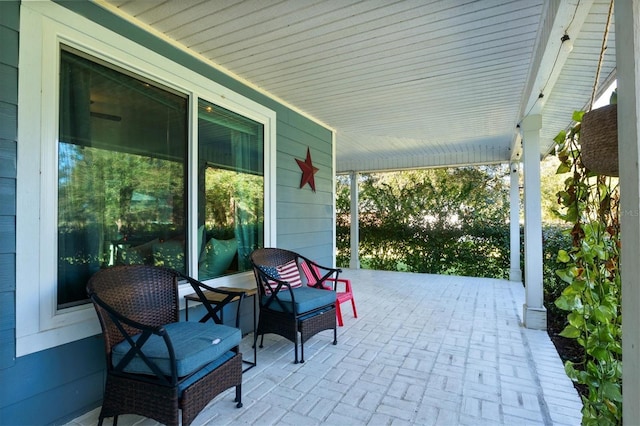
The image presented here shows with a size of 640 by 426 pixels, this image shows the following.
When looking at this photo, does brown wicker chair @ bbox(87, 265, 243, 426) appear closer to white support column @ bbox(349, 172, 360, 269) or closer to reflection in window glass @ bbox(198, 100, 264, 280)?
reflection in window glass @ bbox(198, 100, 264, 280)

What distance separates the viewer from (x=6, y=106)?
1701 mm

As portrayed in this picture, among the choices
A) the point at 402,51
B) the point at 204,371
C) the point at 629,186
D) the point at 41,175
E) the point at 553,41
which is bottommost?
the point at 204,371

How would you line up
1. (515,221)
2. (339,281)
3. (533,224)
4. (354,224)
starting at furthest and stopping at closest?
(354,224) < (515,221) < (339,281) < (533,224)

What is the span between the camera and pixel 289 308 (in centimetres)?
281

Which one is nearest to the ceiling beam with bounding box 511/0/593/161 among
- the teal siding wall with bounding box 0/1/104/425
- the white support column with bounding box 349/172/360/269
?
the teal siding wall with bounding box 0/1/104/425

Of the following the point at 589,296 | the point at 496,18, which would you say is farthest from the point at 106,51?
the point at 589,296

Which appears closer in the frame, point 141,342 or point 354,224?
point 141,342

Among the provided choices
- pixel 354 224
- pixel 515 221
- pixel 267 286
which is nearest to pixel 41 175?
pixel 267 286

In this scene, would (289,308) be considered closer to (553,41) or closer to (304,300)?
(304,300)

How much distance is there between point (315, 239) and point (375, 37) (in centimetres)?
285

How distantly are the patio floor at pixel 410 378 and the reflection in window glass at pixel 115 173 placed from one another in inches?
39.1

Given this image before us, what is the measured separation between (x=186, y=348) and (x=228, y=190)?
178cm

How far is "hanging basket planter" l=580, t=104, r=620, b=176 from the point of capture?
3.51 feet

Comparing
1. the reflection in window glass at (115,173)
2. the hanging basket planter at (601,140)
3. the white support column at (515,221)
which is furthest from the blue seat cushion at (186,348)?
the white support column at (515,221)
